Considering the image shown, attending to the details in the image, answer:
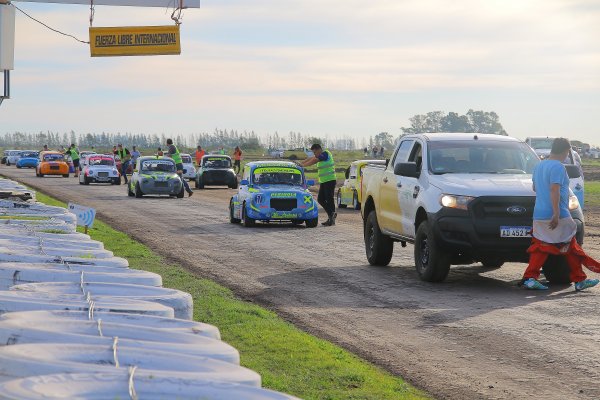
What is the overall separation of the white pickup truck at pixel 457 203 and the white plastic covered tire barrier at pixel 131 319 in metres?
8.83

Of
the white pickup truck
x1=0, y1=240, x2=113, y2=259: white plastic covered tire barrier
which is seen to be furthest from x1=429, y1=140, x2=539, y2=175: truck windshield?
x1=0, y1=240, x2=113, y2=259: white plastic covered tire barrier

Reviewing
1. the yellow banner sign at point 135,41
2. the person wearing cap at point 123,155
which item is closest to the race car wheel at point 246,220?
the yellow banner sign at point 135,41

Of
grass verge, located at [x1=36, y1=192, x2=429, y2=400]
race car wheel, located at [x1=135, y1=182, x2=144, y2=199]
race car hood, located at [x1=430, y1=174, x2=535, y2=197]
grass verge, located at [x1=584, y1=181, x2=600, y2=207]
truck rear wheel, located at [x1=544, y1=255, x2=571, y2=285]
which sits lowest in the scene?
grass verge, located at [x1=584, y1=181, x2=600, y2=207]

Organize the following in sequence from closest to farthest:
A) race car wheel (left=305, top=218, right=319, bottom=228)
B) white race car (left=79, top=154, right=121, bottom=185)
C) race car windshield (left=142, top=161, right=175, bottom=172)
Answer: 1. race car wheel (left=305, top=218, right=319, bottom=228)
2. race car windshield (left=142, top=161, right=175, bottom=172)
3. white race car (left=79, top=154, right=121, bottom=185)

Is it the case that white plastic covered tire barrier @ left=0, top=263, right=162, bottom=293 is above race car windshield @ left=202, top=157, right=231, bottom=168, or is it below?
above

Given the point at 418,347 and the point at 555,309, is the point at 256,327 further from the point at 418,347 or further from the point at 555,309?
the point at 555,309

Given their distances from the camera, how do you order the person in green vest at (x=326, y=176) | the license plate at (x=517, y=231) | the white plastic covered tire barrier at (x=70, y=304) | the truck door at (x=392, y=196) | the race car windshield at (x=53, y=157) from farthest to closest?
the race car windshield at (x=53, y=157), the person in green vest at (x=326, y=176), the truck door at (x=392, y=196), the license plate at (x=517, y=231), the white plastic covered tire barrier at (x=70, y=304)

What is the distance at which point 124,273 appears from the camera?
704 centimetres

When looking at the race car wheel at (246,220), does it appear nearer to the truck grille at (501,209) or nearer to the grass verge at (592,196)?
the truck grille at (501,209)

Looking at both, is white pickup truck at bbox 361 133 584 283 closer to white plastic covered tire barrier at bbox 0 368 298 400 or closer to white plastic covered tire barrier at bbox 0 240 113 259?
white plastic covered tire barrier at bbox 0 240 113 259

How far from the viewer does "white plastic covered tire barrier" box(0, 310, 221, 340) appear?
16.2ft

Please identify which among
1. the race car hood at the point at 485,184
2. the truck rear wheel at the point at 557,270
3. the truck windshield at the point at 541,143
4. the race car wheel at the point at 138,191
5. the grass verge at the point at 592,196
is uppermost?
the truck windshield at the point at 541,143

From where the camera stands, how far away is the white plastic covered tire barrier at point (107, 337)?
14.9ft

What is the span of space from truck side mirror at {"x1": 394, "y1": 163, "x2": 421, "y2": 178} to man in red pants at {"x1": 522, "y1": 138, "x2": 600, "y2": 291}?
1922 mm
